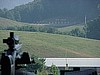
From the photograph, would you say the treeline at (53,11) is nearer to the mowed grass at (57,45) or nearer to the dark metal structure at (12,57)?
the mowed grass at (57,45)

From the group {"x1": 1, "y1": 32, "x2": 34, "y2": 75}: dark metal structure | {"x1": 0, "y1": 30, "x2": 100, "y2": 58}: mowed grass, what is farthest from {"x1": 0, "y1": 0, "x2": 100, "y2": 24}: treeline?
{"x1": 1, "y1": 32, "x2": 34, "y2": 75}: dark metal structure

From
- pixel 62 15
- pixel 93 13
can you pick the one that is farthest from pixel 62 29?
pixel 93 13

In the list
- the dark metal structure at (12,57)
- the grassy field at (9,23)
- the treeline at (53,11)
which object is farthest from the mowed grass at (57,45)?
the dark metal structure at (12,57)

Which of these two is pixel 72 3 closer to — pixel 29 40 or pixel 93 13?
pixel 93 13

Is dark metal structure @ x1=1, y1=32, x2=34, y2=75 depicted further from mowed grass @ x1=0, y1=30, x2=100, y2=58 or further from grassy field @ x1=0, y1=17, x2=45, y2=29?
grassy field @ x1=0, y1=17, x2=45, y2=29

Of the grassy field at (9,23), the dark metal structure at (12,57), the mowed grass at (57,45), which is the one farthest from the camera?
the grassy field at (9,23)

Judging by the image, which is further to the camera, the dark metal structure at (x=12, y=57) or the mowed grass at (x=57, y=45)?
the mowed grass at (x=57, y=45)

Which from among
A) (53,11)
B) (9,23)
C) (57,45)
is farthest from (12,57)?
(9,23)
